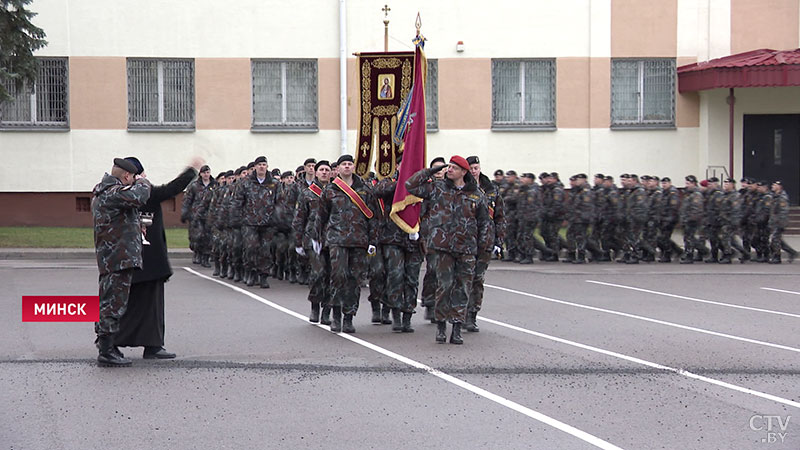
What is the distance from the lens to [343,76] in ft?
90.0

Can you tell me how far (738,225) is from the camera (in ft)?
75.3

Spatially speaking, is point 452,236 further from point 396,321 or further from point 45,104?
point 45,104

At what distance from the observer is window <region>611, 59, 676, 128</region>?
28.5 metres

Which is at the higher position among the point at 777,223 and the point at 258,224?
the point at 258,224

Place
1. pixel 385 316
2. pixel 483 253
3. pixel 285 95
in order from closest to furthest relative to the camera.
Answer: pixel 483 253 → pixel 385 316 → pixel 285 95

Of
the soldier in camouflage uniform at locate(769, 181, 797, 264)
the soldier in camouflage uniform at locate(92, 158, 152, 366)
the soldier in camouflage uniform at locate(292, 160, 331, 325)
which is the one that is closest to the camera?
the soldier in camouflage uniform at locate(92, 158, 152, 366)

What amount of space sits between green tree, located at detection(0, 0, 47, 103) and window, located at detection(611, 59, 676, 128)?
14.5 meters


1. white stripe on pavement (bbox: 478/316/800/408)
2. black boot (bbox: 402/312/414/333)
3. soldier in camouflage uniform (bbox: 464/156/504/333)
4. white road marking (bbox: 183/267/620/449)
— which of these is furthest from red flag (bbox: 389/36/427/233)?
white stripe on pavement (bbox: 478/316/800/408)

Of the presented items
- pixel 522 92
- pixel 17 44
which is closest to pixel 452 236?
pixel 17 44

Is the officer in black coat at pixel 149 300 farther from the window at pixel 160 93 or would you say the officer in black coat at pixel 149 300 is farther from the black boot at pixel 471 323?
the window at pixel 160 93

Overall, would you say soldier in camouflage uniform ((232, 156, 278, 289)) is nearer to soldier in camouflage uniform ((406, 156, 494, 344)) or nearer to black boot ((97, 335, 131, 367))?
soldier in camouflage uniform ((406, 156, 494, 344))

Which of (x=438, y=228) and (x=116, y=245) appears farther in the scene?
(x=438, y=228)

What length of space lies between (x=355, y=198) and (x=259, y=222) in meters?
5.17

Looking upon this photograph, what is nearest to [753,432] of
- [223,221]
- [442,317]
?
[442,317]
